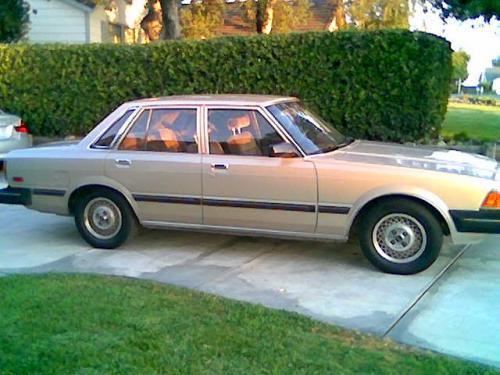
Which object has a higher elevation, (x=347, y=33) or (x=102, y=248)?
(x=347, y=33)

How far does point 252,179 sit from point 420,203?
158cm

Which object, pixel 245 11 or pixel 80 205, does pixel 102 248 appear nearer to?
pixel 80 205

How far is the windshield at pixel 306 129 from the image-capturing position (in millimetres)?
5184

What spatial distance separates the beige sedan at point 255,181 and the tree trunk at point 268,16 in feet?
38.6

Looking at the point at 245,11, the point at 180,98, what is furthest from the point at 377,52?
the point at 245,11

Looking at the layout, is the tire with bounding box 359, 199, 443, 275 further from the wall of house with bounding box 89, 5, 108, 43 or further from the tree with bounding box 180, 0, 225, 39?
→ the wall of house with bounding box 89, 5, 108, 43

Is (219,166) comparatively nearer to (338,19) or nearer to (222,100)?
(222,100)

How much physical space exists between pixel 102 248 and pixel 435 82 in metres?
5.92

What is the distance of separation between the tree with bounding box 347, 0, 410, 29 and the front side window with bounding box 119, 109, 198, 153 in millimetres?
13879

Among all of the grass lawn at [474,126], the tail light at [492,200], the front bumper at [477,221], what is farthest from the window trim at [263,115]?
the grass lawn at [474,126]

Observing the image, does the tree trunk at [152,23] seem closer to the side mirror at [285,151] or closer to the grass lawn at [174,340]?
the side mirror at [285,151]

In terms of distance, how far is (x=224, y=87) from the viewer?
9.80 meters

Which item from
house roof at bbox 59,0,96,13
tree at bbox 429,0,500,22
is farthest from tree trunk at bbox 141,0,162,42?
tree at bbox 429,0,500,22

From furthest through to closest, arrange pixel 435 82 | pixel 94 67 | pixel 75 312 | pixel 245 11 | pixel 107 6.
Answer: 1. pixel 245 11
2. pixel 107 6
3. pixel 94 67
4. pixel 435 82
5. pixel 75 312
